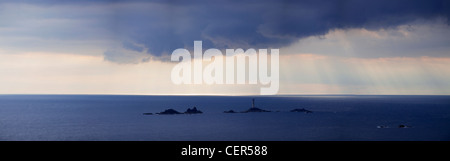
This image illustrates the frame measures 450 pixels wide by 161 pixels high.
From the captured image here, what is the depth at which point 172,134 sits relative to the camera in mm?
54375
